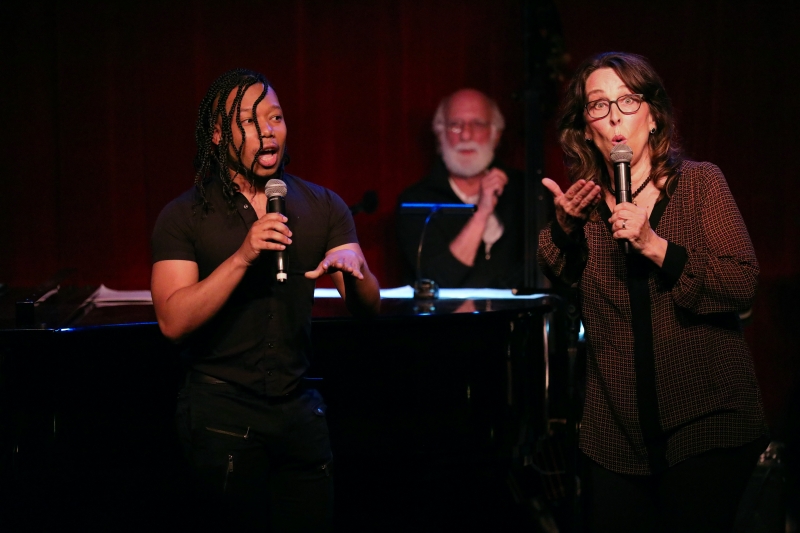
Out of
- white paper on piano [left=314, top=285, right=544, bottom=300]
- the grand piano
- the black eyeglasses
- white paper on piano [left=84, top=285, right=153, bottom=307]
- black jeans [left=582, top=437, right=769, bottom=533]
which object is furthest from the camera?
white paper on piano [left=314, top=285, right=544, bottom=300]

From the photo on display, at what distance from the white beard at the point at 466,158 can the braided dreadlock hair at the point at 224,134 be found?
2.85 metres

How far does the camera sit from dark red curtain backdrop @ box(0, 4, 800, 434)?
445 cm

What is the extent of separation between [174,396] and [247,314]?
907mm

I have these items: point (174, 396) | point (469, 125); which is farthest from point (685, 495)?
point (469, 125)

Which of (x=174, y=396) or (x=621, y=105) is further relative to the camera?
(x=174, y=396)

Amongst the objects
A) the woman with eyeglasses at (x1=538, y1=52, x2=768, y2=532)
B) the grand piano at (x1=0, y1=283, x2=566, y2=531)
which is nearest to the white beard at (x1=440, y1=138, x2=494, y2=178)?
the grand piano at (x1=0, y1=283, x2=566, y2=531)

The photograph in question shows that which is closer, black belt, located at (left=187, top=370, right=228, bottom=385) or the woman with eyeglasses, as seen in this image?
the woman with eyeglasses

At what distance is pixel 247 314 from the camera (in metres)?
1.96

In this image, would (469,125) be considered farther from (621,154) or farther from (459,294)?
(621,154)

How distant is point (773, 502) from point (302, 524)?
273 centimetres

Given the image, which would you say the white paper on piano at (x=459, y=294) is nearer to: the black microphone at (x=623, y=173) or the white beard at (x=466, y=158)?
the white beard at (x=466, y=158)

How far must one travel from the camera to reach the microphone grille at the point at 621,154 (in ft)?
5.47

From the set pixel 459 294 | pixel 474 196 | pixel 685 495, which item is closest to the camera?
pixel 685 495

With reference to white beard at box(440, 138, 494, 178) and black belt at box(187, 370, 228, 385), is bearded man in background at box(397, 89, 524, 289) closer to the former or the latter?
white beard at box(440, 138, 494, 178)
